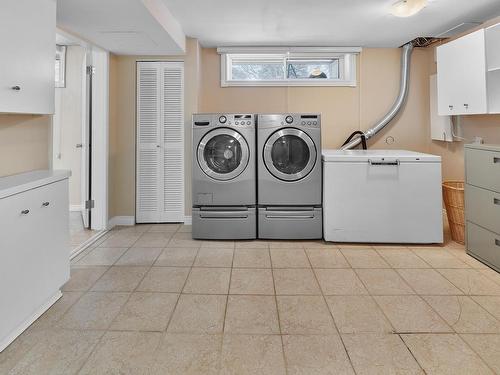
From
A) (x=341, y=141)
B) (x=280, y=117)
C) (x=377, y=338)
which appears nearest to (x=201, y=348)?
(x=377, y=338)

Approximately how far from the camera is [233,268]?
2977 mm

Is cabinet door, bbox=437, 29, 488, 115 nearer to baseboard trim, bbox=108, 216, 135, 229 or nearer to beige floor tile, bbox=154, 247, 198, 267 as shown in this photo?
beige floor tile, bbox=154, 247, 198, 267

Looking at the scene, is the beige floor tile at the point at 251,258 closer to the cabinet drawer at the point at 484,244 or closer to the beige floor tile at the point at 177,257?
the beige floor tile at the point at 177,257

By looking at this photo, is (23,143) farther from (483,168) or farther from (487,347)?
(483,168)

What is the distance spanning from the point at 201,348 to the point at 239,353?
0.19m

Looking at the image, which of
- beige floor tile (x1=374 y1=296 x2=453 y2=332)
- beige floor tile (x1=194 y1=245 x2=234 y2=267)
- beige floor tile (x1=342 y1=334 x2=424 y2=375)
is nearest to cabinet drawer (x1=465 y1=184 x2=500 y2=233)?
beige floor tile (x1=374 y1=296 x2=453 y2=332)

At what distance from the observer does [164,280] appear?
2703 mm

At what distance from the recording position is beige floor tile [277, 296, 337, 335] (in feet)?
6.52

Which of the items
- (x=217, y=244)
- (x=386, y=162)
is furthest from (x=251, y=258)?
(x=386, y=162)

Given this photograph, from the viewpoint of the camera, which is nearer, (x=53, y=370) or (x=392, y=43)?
(x=53, y=370)

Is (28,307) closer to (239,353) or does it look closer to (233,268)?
(239,353)

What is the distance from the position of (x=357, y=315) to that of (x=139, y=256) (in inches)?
77.8

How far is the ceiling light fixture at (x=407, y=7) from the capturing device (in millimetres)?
3037

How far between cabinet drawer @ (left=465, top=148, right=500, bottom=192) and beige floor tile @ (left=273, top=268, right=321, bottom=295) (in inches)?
61.3
